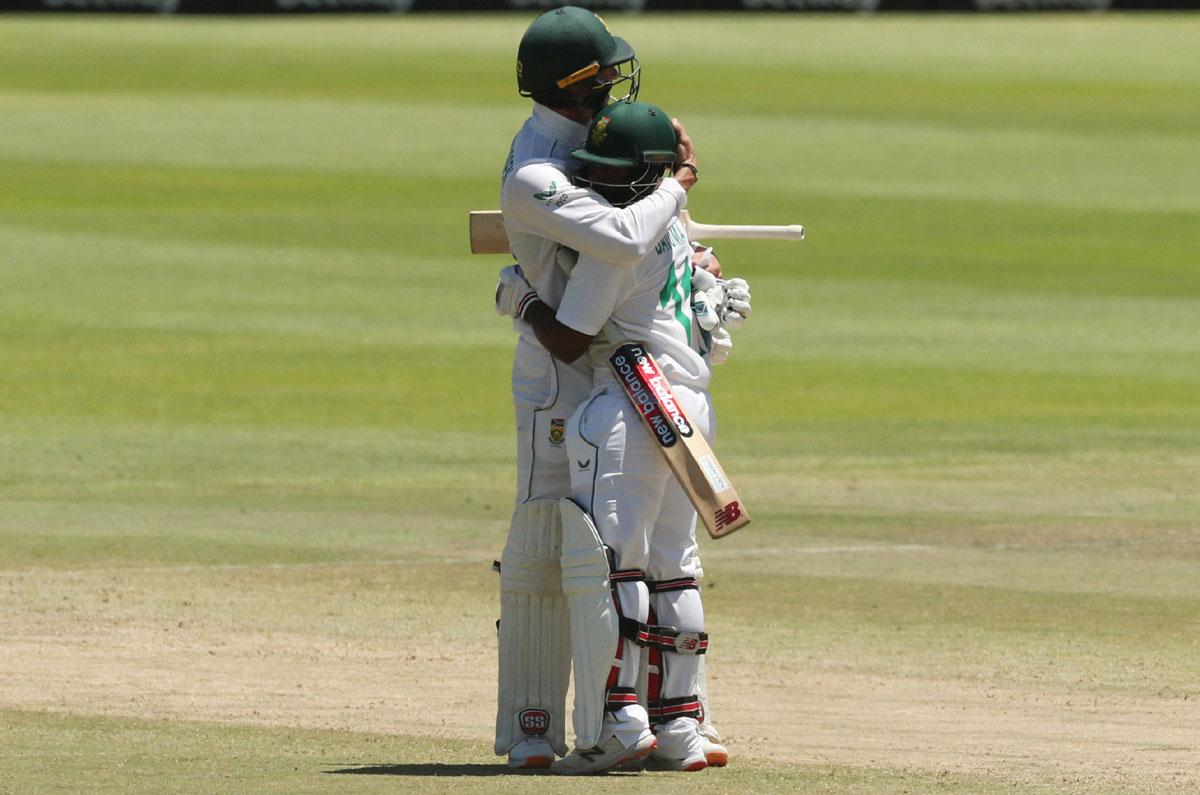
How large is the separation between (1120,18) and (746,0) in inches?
268

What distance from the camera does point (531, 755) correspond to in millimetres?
6293

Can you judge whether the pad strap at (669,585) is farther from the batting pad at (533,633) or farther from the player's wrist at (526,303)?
the player's wrist at (526,303)

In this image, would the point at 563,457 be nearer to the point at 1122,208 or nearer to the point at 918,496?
the point at 918,496

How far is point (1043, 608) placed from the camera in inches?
354

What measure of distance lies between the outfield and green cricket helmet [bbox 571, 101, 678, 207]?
1551 mm

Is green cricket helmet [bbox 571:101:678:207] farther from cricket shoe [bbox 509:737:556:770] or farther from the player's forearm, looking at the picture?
cricket shoe [bbox 509:737:556:770]

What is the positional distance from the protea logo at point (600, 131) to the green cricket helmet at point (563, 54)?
0.20m

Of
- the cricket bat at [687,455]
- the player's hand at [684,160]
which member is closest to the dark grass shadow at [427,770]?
the cricket bat at [687,455]

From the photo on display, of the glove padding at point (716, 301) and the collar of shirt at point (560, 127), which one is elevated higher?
the collar of shirt at point (560, 127)

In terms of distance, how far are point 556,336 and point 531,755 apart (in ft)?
3.66

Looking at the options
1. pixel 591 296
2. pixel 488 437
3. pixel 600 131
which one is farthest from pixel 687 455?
pixel 488 437

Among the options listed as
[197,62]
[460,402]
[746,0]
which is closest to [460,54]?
[197,62]

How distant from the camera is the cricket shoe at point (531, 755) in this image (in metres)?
6.28

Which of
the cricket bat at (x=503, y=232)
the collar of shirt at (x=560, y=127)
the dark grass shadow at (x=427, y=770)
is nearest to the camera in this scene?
the dark grass shadow at (x=427, y=770)
